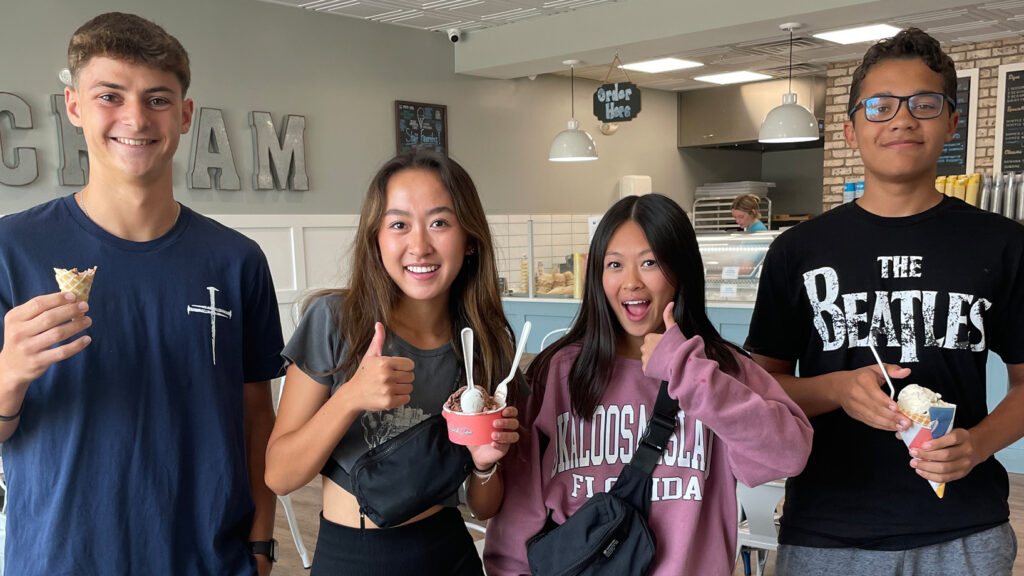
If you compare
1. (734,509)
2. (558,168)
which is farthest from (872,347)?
(558,168)

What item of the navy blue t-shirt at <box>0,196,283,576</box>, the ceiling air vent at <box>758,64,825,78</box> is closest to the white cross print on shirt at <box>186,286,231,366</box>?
the navy blue t-shirt at <box>0,196,283,576</box>

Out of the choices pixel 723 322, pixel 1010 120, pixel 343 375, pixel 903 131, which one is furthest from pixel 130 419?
pixel 1010 120

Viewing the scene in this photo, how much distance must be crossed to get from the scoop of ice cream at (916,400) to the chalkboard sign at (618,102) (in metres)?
4.71

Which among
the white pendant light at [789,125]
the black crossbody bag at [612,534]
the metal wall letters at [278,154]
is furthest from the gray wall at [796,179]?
the black crossbody bag at [612,534]

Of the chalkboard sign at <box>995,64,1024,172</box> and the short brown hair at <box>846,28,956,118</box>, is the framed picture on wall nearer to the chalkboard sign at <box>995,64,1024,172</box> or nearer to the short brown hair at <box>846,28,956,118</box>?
the chalkboard sign at <box>995,64,1024,172</box>

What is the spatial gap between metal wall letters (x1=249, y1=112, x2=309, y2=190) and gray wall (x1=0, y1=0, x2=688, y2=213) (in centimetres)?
7

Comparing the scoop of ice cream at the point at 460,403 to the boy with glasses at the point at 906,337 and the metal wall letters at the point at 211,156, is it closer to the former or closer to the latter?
the boy with glasses at the point at 906,337

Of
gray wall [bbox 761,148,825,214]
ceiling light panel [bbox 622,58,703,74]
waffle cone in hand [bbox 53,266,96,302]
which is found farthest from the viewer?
gray wall [bbox 761,148,825,214]

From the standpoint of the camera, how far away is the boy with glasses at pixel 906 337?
4.66 ft

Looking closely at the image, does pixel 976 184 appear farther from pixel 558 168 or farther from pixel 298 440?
pixel 298 440

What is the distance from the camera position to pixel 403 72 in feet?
21.4

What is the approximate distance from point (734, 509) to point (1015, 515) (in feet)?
10.7

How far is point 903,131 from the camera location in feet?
4.65

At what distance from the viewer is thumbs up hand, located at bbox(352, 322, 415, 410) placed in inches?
46.4
